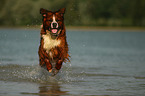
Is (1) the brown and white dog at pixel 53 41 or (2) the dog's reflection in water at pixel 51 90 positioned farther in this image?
(1) the brown and white dog at pixel 53 41

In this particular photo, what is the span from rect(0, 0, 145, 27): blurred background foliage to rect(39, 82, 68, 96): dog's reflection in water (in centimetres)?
6531

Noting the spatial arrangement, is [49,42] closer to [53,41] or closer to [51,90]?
[53,41]

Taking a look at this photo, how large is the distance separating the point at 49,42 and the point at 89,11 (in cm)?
10013

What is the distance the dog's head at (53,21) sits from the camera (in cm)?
1205

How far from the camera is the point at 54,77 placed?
13.4 m

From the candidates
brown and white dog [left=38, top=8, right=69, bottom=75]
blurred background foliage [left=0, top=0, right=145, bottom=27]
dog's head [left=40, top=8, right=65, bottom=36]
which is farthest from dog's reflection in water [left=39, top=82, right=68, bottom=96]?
blurred background foliage [left=0, top=0, right=145, bottom=27]

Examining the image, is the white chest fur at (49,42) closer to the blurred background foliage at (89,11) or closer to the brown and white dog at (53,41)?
the brown and white dog at (53,41)

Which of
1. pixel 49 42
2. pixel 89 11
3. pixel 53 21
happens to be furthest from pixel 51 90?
pixel 89 11

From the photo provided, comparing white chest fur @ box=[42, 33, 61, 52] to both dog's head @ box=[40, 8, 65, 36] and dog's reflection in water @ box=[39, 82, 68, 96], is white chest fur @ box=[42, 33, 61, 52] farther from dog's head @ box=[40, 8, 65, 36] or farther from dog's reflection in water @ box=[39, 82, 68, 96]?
dog's reflection in water @ box=[39, 82, 68, 96]

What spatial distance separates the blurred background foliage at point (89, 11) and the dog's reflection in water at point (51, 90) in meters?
65.3

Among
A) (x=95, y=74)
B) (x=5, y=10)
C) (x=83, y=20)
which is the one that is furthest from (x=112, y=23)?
(x=95, y=74)

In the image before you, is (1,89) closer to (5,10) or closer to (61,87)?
(61,87)

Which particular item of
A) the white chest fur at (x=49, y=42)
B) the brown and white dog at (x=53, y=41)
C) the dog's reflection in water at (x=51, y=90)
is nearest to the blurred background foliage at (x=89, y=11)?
the brown and white dog at (x=53, y=41)

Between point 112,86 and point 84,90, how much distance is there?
46.7 inches
